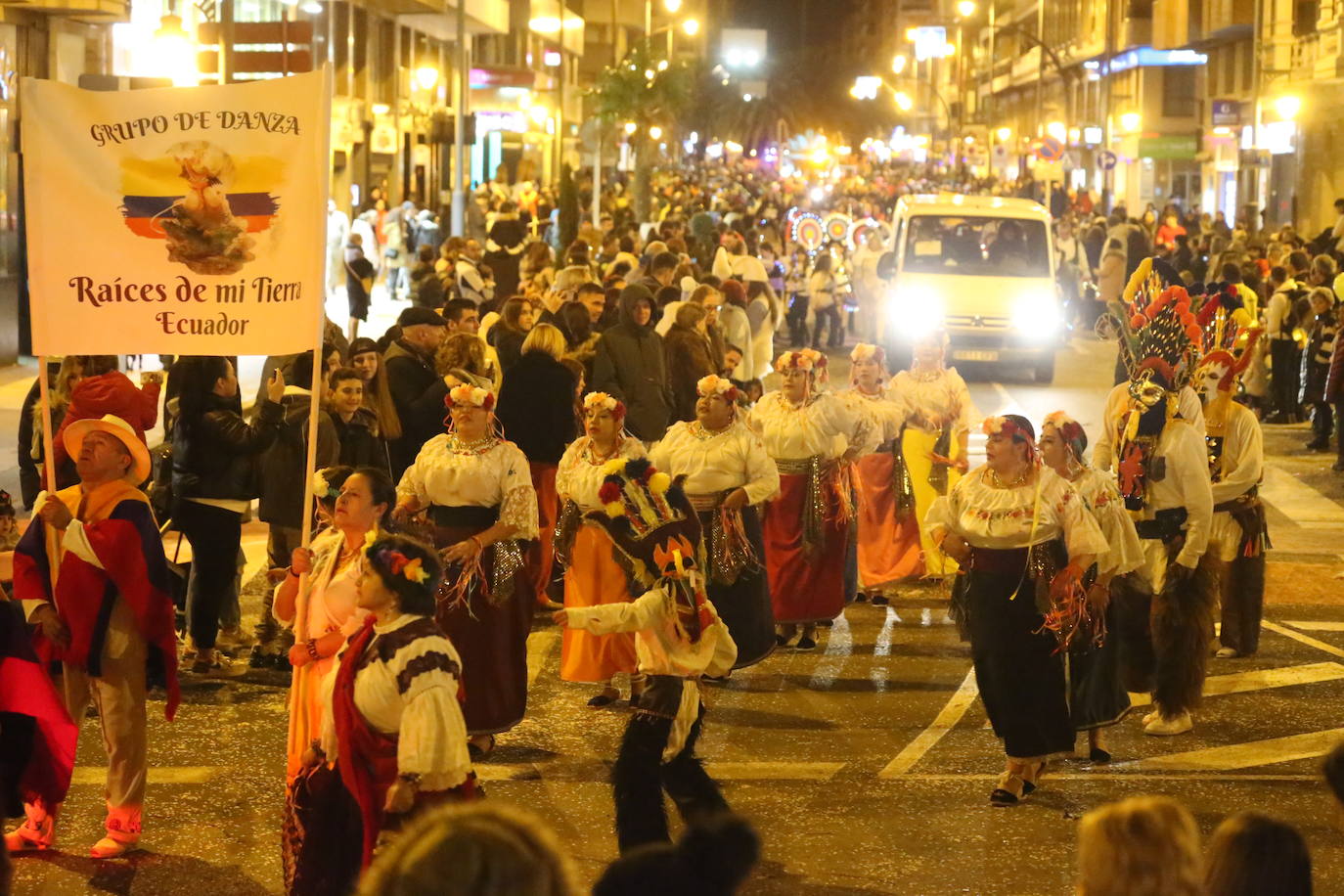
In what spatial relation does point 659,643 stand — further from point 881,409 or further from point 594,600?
point 881,409

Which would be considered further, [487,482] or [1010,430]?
[487,482]

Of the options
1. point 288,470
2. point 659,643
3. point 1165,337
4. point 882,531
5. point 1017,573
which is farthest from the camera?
point 882,531

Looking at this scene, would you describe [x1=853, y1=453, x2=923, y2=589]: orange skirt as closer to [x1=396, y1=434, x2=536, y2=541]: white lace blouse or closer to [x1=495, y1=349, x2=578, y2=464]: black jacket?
[x1=495, y1=349, x2=578, y2=464]: black jacket

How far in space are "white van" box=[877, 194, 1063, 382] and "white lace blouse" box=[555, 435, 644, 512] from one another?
1630cm

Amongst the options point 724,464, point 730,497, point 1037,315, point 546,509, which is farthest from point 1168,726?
point 1037,315

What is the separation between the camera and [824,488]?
11102 mm

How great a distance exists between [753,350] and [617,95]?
2609cm

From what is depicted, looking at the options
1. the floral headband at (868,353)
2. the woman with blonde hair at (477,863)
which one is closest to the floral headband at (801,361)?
the floral headband at (868,353)

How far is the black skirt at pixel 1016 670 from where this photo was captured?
26.5 ft

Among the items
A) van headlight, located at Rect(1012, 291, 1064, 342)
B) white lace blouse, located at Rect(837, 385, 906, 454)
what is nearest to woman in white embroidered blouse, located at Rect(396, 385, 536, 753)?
white lace blouse, located at Rect(837, 385, 906, 454)

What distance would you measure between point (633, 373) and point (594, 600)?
13.5ft

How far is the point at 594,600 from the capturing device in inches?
369

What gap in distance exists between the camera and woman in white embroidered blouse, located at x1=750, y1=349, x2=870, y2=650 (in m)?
11.1

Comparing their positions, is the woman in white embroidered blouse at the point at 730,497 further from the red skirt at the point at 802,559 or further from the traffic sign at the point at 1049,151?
the traffic sign at the point at 1049,151
